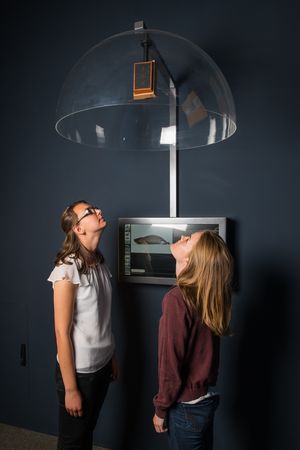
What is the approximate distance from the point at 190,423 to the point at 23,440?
145cm

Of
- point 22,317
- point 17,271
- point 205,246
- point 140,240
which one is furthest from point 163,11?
point 22,317

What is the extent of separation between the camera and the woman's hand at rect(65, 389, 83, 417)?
1.43 meters

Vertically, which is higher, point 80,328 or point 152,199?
point 152,199

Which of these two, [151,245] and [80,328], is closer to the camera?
[80,328]

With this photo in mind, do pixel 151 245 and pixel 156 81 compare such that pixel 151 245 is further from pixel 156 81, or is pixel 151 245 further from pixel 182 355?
pixel 156 81

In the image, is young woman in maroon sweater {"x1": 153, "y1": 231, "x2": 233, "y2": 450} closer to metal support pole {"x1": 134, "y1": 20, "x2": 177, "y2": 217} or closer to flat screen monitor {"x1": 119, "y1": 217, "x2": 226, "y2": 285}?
metal support pole {"x1": 134, "y1": 20, "x2": 177, "y2": 217}

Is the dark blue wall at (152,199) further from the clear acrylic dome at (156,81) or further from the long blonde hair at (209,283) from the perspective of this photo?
the clear acrylic dome at (156,81)

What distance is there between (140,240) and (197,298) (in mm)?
787

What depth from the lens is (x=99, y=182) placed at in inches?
83.0

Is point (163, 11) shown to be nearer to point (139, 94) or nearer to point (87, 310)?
point (139, 94)

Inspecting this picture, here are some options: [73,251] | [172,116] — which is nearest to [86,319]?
[73,251]

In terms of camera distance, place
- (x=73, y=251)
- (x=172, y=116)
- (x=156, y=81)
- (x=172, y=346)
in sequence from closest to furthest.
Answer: (x=156, y=81)
(x=172, y=346)
(x=172, y=116)
(x=73, y=251)

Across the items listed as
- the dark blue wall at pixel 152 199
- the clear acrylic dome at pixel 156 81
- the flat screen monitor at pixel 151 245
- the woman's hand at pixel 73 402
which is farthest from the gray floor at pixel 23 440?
the clear acrylic dome at pixel 156 81

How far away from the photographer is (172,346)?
47.2 inches
